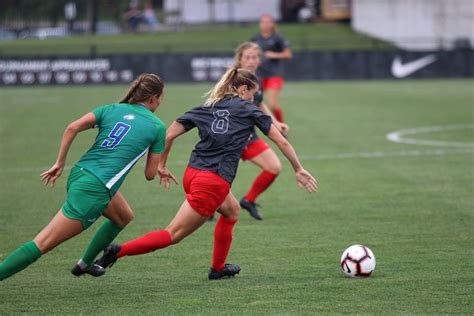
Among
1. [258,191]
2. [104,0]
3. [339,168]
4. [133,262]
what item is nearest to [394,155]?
[339,168]

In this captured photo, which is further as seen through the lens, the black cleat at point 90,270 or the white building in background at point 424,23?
the white building in background at point 424,23

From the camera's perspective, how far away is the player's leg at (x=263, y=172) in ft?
36.1

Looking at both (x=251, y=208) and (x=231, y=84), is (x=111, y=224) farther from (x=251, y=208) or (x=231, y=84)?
(x=251, y=208)

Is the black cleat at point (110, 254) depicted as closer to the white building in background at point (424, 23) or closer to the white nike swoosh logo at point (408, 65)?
the white nike swoosh logo at point (408, 65)

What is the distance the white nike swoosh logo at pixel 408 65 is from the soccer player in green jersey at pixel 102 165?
92.4ft

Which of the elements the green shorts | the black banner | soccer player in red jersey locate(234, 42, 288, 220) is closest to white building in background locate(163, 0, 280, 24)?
the black banner

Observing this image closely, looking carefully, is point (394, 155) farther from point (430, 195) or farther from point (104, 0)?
point (104, 0)

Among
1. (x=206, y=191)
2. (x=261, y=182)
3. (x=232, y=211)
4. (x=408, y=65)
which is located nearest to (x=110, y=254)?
(x=206, y=191)

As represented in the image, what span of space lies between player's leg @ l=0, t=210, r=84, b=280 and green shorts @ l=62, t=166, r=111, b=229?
0.06 m

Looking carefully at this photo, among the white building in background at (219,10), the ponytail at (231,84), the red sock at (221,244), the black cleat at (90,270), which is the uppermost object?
the ponytail at (231,84)

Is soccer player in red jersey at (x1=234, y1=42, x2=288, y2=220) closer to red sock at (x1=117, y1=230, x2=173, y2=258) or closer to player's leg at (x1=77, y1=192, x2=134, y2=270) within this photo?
player's leg at (x1=77, y1=192, x2=134, y2=270)

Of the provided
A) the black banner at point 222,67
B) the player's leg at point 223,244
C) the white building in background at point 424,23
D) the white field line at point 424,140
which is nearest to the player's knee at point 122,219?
the player's leg at point 223,244

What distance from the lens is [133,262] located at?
8812 mm

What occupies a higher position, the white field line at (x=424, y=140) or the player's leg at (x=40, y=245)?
the player's leg at (x=40, y=245)
